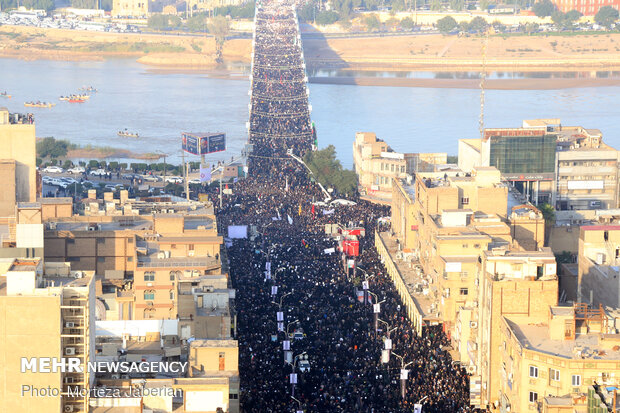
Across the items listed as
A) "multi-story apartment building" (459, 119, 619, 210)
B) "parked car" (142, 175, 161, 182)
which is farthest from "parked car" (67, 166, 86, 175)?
"multi-story apartment building" (459, 119, 619, 210)

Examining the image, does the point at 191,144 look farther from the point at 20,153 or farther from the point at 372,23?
the point at 372,23

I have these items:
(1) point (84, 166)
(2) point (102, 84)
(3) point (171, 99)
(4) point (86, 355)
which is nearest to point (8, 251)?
(4) point (86, 355)

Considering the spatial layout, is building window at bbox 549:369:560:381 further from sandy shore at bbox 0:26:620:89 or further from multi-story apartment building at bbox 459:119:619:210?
sandy shore at bbox 0:26:620:89

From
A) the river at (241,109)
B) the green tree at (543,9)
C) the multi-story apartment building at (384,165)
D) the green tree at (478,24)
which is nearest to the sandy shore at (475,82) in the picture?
the river at (241,109)

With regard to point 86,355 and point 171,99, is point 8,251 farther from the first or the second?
point 171,99

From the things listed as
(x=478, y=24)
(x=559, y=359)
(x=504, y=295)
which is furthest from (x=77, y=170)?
(x=478, y=24)
